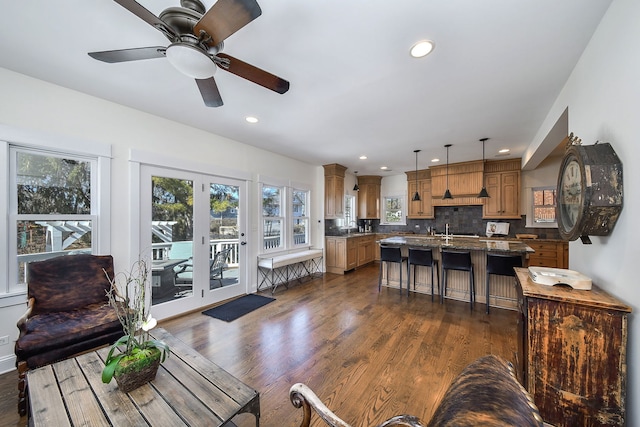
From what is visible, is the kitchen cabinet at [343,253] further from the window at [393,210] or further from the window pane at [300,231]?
the window at [393,210]

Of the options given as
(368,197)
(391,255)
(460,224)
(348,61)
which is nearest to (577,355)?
(348,61)

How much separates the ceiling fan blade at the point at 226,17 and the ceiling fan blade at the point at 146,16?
0.47 ft

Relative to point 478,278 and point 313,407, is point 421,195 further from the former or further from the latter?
point 313,407

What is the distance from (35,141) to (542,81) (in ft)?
15.7

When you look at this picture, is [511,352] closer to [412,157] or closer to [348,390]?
[348,390]

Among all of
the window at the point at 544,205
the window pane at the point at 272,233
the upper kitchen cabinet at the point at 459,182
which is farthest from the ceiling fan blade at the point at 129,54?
the window at the point at 544,205

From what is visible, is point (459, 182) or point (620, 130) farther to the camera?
point (459, 182)

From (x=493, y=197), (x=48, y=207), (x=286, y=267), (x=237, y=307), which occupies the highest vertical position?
(x=493, y=197)

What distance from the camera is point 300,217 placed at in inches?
213

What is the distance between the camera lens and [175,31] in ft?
4.28

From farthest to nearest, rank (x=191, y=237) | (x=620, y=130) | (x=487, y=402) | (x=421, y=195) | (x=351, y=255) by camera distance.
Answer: (x=421, y=195) → (x=351, y=255) → (x=191, y=237) → (x=620, y=130) → (x=487, y=402)

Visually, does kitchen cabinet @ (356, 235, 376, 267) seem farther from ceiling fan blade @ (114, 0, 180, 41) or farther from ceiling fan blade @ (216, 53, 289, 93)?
ceiling fan blade @ (114, 0, 180, 41)

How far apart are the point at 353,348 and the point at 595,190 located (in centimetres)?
224

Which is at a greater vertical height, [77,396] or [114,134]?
[114,134]
